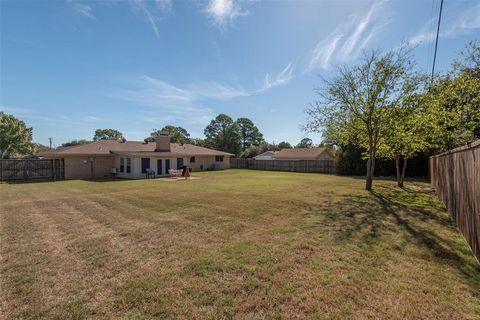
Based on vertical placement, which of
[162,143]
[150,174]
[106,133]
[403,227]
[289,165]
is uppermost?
[106,133]

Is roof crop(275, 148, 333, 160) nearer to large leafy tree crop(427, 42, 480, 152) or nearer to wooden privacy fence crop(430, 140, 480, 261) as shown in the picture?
large leafy tree crop(427, 42, 480, 152)

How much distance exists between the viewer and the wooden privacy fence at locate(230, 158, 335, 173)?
26.2 m

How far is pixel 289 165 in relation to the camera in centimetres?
2905

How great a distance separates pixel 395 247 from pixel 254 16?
36.5 feet

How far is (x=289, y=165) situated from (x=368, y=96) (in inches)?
686

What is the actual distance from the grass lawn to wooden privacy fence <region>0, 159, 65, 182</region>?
45.1ft

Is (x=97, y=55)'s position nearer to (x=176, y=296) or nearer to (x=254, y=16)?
(x=254, y=16)

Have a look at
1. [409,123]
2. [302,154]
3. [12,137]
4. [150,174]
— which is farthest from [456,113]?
[12,137]

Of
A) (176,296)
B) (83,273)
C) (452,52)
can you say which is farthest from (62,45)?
(452,52)

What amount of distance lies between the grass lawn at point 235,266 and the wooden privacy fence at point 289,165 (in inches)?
760

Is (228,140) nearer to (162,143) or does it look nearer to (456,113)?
(162,143)

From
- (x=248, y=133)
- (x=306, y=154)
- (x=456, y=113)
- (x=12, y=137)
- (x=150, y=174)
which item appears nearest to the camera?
(x=456, y=113)

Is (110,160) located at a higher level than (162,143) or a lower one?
lower

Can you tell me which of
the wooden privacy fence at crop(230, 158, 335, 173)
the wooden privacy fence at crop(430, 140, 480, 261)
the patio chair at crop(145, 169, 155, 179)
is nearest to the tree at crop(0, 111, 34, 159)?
the patio chair at crop(145, 169, 155, 179)
